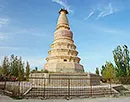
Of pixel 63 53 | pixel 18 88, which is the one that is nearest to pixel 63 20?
pixel 63 53

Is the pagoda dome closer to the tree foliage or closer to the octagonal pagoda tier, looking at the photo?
the octagonal pagoda tier

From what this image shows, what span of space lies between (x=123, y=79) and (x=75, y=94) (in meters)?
14.8

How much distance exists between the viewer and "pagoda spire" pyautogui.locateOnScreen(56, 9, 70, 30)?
28.5 m

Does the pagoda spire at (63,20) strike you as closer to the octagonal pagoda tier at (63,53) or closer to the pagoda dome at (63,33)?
the octagonal pagoda tier at (63,53)

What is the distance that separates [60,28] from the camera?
93.1 feet

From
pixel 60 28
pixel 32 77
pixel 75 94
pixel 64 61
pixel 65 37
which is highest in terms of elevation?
pixel 60 28

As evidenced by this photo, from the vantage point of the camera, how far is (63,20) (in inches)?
1139

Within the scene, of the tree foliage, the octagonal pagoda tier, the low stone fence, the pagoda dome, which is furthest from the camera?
the tree foliage

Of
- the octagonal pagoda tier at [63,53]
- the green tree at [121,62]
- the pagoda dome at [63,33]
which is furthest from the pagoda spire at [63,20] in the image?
the green tree at [121,62]

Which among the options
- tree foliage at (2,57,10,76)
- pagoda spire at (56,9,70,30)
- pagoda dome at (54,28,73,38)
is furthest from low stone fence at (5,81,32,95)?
tree foliage at (2,57,10,76)

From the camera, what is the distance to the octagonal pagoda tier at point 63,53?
23984 millimetres

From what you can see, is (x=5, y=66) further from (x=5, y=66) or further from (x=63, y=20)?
(x=63, y=20)

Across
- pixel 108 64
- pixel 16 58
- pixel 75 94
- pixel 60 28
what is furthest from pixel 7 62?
pixel 75 94

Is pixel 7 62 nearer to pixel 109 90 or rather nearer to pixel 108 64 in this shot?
pixel 108 64
